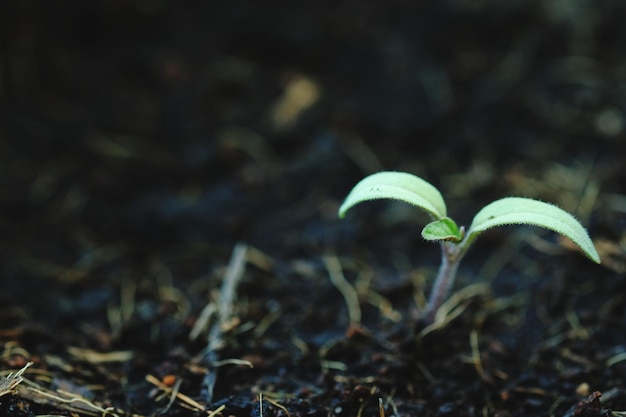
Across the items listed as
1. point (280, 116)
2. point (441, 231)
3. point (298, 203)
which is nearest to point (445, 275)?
point (441, 231)

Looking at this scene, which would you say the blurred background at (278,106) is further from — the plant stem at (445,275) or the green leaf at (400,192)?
the green leaf at (400,192)

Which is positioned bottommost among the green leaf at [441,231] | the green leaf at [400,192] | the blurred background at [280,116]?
the green leaf at [441,231]

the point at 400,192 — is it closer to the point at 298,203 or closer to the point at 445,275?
the point at 445,275

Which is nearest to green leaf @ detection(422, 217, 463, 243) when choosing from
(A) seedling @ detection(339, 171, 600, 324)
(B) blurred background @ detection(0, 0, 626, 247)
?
(A) seedling @ detection(339, 171, 600, 324)

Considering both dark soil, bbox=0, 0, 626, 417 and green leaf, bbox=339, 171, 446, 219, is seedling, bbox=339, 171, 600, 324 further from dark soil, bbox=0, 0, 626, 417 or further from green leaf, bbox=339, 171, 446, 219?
dark soil, bbox=0, 0, 626, 417

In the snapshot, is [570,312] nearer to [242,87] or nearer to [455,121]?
[455,121]

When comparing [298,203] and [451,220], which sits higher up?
[298,203]

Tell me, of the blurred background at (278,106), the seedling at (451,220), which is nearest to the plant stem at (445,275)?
the seedling at (451,220)
